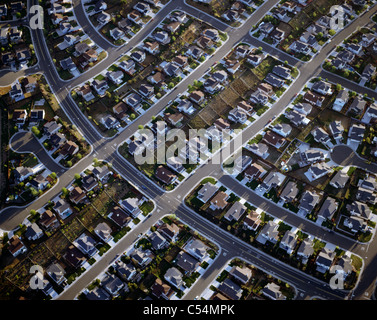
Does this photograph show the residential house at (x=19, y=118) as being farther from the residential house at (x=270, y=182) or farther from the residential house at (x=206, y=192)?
the residential house at (x=270, y=182)

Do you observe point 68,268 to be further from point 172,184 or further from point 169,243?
point 172,184

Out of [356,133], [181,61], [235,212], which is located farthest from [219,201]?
[181,61]

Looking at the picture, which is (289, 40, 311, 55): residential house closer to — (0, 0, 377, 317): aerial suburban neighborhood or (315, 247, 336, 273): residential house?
(0, 0, 377, 317): aerial suburban neighborhood

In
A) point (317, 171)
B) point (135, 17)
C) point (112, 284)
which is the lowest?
point (112, 284)

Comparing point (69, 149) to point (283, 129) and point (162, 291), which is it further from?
point (283, 129)

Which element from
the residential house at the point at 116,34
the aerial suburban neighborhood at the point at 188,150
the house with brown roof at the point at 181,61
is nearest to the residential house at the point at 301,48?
the aerial suburban neighborhood at the point at 188,150

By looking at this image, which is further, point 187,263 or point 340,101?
point 340,101

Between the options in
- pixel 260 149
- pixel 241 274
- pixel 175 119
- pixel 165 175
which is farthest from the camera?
pixel 175 119

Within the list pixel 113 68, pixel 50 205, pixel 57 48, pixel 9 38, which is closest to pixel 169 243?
pixel 50 205
